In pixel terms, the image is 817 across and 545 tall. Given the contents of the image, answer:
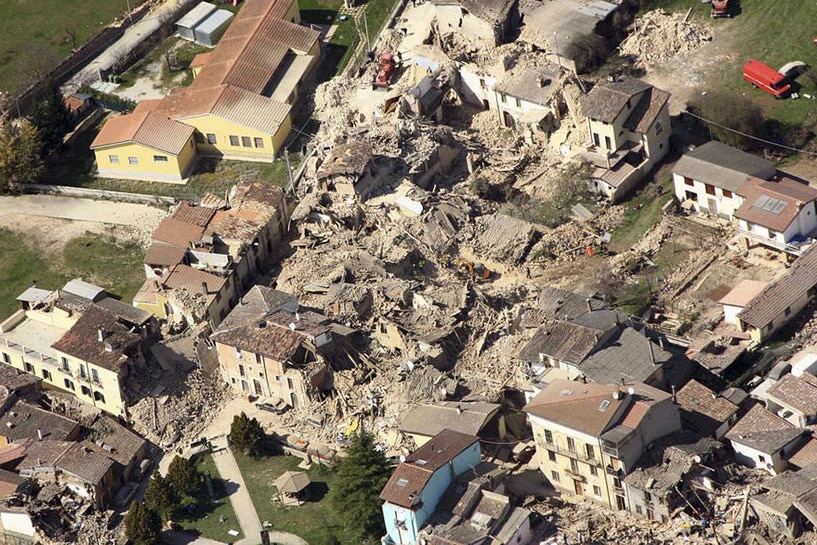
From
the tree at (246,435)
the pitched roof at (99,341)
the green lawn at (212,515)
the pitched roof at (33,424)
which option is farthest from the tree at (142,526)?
the pitched roof at (99,341)

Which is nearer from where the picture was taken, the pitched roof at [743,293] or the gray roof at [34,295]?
the pitched roof at [743,293]

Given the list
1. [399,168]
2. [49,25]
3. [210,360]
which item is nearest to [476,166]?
[399,168]

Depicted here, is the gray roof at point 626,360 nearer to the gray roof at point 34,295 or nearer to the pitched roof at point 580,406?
the pitched roof at point 580,406

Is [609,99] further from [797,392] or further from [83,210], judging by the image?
[83,210]

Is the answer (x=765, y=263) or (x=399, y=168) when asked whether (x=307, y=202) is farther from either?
(x=765, y=263)

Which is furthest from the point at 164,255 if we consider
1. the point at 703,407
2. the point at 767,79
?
the point at 767,79

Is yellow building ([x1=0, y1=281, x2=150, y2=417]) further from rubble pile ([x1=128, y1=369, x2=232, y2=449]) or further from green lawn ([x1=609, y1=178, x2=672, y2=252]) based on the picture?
green lawn ([x1=609, y1=178, x2=672, y2=252])

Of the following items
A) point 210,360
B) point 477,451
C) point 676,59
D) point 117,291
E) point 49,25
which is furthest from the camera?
point 49,25
